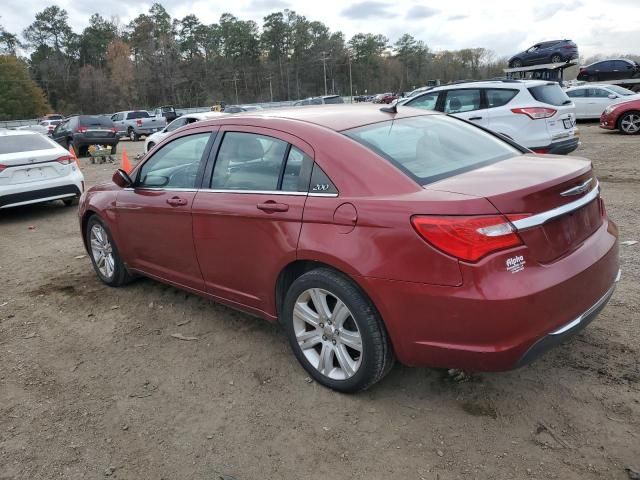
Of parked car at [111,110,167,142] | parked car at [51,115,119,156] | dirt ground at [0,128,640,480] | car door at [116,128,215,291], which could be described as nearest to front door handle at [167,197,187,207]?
car door at [116,128,215,291]

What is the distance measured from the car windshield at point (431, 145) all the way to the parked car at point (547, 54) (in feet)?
104

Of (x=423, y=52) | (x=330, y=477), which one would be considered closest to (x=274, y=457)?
(x=330, y=477)

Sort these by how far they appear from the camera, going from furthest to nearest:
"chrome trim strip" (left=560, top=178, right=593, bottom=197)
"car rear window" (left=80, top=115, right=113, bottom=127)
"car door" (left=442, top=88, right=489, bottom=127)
→ "car rear window" (left=80, top=115, right=113, bottom=127) < "car door" (left=442, top=88, right=489, bottom=127) < "chrome trim strip" (left=560, top=178, right=593, bottom=197)

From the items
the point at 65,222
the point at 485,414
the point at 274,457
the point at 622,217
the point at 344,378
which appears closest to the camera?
the point at 274,457

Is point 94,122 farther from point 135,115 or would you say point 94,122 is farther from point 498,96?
point 498,96

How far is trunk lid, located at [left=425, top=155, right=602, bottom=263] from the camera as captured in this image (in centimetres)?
249

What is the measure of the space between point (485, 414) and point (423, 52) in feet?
384

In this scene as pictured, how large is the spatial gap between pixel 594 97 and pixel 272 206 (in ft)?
68.1

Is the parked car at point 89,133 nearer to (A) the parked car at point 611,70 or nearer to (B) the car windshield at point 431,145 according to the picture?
(B) the car windshield at point 431,145

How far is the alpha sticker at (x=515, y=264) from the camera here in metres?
2.43

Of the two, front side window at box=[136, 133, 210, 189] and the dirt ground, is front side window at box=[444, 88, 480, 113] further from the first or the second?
front side window at box=[136, 133, 210, 189]

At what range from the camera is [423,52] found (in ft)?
364

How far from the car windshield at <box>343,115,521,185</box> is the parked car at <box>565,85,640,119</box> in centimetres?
1898

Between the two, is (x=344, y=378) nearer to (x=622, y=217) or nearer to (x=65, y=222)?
(x=622, y=217)
